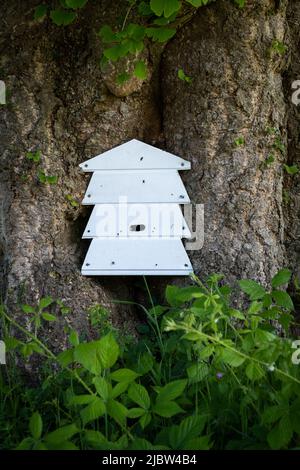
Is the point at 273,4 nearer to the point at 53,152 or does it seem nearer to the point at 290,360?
the point at 53,152

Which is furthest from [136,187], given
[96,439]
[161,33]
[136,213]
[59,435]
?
[59,435]

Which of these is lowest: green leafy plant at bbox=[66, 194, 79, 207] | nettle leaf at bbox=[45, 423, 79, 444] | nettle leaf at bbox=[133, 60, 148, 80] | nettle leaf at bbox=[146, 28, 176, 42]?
nettle leaf at bbox=[45, 423, 79, 444]

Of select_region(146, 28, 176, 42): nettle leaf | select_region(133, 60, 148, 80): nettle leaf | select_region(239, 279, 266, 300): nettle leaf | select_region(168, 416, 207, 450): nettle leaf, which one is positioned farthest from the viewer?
select_region(133, 60, 148, 80): nettle leaf

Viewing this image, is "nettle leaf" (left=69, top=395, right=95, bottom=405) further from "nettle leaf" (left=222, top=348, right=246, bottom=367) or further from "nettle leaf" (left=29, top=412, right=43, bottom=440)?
"nettle leaf" (left=222, top=348, right=246, bottom=367)

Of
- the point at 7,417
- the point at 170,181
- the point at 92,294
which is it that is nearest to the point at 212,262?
the point at 170,181

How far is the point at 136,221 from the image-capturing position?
3.06m

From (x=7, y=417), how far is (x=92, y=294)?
896 millimetres

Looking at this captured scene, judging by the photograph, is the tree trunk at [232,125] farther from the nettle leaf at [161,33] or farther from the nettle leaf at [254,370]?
the nettle leaf at [254,370]

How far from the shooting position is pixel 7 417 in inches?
92.7

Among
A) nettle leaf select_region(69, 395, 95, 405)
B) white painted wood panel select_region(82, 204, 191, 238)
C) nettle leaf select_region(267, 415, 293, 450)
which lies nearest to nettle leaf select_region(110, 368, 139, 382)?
nettle leaf select_region(69, 395, 95, 405)

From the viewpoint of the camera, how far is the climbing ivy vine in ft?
8.38

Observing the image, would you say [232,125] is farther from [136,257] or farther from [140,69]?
[136,257]

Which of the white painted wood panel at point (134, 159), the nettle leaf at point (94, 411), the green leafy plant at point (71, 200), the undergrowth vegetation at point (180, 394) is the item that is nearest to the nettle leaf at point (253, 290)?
the undergrowth vegetation at point (180, 394)

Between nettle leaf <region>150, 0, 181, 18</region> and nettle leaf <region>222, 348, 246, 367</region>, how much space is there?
5.00ft
